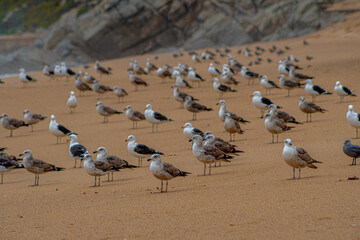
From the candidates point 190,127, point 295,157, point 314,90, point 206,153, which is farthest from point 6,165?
point 314,90

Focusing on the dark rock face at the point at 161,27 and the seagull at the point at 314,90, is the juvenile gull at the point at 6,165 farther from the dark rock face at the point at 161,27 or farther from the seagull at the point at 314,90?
the dark rock face at the point at 161,27

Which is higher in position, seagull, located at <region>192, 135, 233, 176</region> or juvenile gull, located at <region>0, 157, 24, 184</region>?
seagull, located at <region>192, 135, 233, 176</region>

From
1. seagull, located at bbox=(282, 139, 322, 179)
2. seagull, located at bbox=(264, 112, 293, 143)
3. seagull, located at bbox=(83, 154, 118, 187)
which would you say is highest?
seagull, located at bbox=(282, 139, 322, 179)

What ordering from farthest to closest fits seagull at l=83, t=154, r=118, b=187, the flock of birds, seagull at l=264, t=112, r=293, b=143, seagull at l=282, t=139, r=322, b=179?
seagull at l=264, t=112, r=293, b=143
seagull at l=83, t=154, r=118, b=187
the flock of birds
seagull at l=282, t=139, r=322, b=179

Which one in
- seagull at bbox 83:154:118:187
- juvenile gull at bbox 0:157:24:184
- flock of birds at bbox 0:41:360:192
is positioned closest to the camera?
flock of birds at bbox 0:41:360:192

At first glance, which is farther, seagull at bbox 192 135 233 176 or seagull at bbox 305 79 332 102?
seagull at bbox 305 79 332 102

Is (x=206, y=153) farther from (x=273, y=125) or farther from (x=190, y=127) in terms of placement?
(x=190, y=127)

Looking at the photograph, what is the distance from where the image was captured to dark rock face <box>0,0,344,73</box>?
51938 millimetres

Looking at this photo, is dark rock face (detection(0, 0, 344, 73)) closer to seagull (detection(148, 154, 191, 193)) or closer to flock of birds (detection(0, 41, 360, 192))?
flock of birds (detection(0, 41, 360, 192))

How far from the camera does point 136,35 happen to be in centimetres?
5694

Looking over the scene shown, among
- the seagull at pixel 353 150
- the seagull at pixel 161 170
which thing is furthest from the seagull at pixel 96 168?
the seagull at pixel 353 150

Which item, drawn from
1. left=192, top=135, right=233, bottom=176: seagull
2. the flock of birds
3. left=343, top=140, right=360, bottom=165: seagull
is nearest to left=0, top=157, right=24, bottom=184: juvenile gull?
the flock of birds

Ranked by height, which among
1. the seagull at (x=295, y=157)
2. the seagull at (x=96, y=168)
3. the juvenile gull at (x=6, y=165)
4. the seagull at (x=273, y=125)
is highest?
the seagull at (x=295, y=157)

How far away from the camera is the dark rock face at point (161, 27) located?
51938 mm
